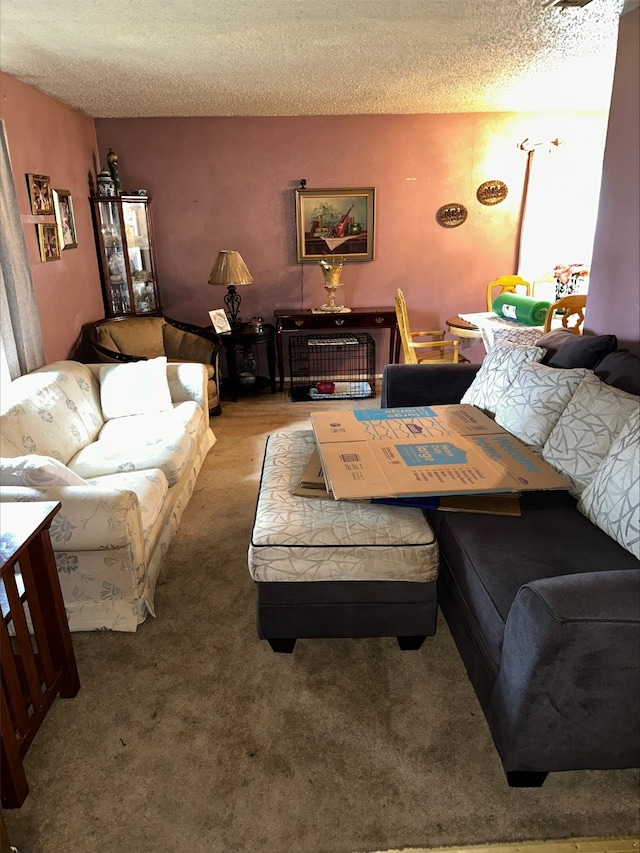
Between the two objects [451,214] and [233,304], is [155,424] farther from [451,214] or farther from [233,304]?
[451,214]

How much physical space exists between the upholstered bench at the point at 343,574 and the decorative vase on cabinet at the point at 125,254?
3.33 m

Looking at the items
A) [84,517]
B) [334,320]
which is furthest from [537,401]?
[334,320]

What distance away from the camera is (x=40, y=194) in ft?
11.8

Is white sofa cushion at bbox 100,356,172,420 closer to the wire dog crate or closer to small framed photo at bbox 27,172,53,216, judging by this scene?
small framed photo at bbox 27,172,53,216

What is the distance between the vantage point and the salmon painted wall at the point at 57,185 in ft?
11.1

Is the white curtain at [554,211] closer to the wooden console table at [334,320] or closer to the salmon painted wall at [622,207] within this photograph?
the wooden console table at [334,320]

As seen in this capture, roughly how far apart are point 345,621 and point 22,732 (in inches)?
39.0

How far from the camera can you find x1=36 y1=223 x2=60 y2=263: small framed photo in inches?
Answer: 141

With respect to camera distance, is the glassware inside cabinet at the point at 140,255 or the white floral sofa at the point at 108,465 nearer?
the white floral sofa at the point at 108,465

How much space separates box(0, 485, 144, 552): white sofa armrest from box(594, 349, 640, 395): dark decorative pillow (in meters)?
1.94

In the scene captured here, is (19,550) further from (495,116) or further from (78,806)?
(495,116)

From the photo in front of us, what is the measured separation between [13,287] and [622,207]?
10.3ft

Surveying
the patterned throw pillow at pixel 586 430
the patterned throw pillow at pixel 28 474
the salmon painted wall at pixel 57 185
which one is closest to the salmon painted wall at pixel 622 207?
the patterned throw pillow at pixel 586 430

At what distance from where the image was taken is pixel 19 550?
151 centimetres
